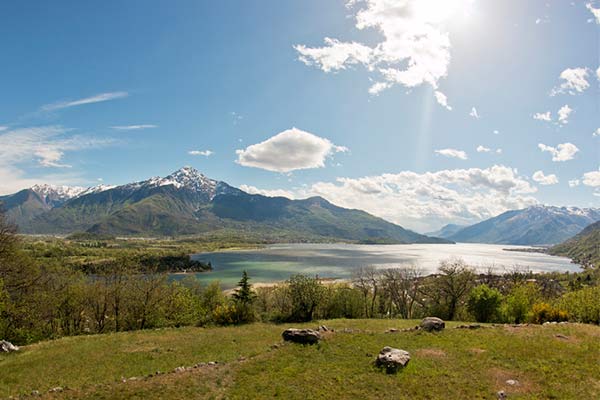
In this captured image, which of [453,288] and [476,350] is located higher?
[476,350]

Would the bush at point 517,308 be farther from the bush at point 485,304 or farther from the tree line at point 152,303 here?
the bush at point 485,304

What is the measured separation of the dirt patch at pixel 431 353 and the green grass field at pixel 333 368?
82 millimetres

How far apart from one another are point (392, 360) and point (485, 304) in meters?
47.4

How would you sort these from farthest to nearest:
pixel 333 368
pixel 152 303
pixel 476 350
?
1. pixel 152 303
2. pixel 476 350
3. pixel 333 368

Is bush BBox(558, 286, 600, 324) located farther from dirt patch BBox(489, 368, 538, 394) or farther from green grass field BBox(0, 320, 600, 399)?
dirt patch BBox(489, 368, 538, 394)

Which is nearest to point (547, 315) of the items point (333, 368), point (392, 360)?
point (392, 360)

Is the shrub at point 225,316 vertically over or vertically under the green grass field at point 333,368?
under

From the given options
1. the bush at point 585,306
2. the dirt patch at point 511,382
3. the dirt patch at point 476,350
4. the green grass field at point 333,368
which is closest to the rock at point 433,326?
the green grass field at point 333,368

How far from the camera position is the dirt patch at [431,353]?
25891 millimetres

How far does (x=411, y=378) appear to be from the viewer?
21312 millimetres

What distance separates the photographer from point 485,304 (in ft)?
195

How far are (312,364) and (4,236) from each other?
46892 millimetres

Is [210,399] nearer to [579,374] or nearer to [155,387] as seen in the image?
[155,387]

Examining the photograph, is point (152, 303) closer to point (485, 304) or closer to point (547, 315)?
point (485, 304)
